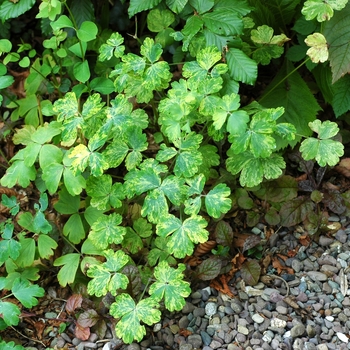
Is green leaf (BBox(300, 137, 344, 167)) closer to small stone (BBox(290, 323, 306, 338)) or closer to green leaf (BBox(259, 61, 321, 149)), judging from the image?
green leaf (BBox(259, 61, 321, 149))

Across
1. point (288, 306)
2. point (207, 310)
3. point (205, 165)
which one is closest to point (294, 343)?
point (288, 306)

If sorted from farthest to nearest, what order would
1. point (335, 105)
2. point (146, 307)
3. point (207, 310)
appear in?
point (335, 105)
point (207, 310)
point (146, 307)

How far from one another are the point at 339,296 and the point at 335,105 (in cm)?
74

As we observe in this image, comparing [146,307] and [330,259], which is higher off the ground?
[146,307]

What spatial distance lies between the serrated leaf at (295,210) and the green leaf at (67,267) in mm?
805

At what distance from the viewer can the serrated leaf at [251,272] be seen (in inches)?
83.7

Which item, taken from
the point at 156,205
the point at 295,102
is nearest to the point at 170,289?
the point at 156,205

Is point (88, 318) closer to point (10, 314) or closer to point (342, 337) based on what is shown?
point (10, 314)

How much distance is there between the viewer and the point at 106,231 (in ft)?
6.56

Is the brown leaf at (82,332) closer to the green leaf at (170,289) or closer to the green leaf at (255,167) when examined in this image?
the green leaf at (170,289)

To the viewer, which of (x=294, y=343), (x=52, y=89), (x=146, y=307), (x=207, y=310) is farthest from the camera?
(x=52, y=89)

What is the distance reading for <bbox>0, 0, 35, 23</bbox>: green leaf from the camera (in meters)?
2.35

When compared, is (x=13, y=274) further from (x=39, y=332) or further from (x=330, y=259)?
(x=330, y=259)

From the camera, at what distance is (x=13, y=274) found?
215 cm
